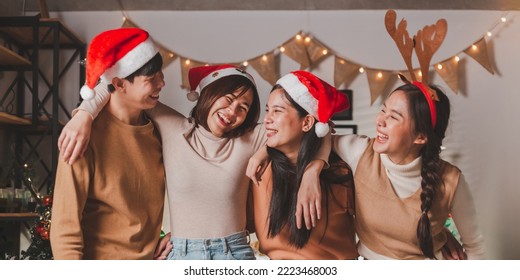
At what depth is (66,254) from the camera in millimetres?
2496

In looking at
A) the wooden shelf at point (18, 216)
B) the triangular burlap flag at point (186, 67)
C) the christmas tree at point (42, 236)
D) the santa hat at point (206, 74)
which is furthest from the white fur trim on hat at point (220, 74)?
the wooden shelf at point (18, 216)

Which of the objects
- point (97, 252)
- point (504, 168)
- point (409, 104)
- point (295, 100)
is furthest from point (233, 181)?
point (504, 168)

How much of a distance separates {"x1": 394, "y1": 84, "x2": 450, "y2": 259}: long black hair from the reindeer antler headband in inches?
5.1

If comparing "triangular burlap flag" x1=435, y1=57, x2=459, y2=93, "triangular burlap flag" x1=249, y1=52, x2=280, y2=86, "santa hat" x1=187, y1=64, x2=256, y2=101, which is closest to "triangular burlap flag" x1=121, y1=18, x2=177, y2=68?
"santa hat" x1=187, y1=64, x2=256, y2=101

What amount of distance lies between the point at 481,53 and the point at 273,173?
51.3 inches

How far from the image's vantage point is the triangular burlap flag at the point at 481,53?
9.97 ft

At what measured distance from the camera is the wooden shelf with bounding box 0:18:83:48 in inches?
118

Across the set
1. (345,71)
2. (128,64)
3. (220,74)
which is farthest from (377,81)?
(128,64)

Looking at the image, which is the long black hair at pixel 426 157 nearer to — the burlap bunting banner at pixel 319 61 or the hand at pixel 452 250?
the hand at pixel 452 250

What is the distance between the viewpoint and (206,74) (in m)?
2.76

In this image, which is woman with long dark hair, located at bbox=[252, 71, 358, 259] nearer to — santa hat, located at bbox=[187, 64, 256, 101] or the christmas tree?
santa hat, located at bbox=[187, 64, 256, 101]

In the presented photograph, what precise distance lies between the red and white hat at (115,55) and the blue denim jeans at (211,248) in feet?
2.58

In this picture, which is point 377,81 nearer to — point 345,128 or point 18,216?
point 345,128

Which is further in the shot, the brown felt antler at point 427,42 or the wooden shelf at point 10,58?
the wooden shelf at point 10,58
